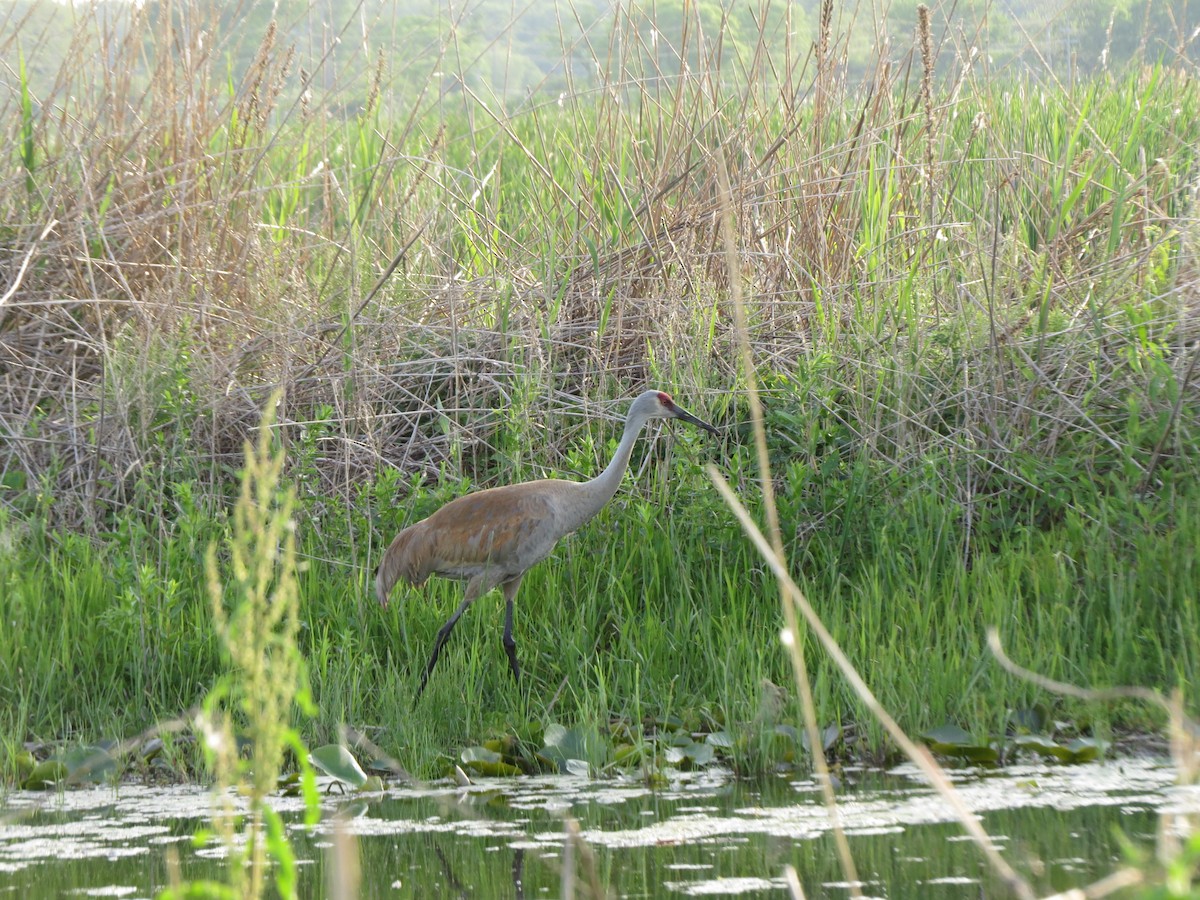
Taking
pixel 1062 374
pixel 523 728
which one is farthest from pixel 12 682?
pixel 1062 374

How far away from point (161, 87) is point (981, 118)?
3.87 meters

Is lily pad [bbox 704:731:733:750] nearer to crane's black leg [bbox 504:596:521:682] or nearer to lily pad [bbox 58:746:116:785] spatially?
crane's black leg [bbox 504:596:521:682]

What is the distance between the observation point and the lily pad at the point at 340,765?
13.9 ft

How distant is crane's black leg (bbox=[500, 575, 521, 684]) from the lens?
505 cm

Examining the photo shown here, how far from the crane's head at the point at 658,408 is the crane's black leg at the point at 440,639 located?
95cm

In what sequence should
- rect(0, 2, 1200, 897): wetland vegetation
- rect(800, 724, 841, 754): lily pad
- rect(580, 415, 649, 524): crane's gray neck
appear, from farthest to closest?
rect(580, 415, 649, 524): crane's gray neck → rect(0, 2, 1200, 897): wetland vegetation → rect(800, 724, 841, 754): lily pad

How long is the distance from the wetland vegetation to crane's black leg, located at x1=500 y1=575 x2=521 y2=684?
9 centimetres

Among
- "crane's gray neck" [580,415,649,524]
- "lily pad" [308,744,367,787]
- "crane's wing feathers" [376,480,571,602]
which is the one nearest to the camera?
"lily pad" [308,744,367,787]

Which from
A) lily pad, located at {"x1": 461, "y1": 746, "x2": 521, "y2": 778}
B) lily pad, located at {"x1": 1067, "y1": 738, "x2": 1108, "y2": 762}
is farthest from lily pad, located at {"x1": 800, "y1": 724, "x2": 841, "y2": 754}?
lily pad, located at {"x1": 461, "y1": 746, "x2": 521, "y2": 778}

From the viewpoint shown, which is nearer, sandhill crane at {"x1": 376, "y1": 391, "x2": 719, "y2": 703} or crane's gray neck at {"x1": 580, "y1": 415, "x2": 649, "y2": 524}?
sandhill crane at {"x1": 376, "y1": 391, "x2": 719, "y2": 703}

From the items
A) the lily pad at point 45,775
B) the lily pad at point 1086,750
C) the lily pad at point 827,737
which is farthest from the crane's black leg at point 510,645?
the lily pad at point 1086,750

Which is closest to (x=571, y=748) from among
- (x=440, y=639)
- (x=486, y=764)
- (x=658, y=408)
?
(x=486, y=764)

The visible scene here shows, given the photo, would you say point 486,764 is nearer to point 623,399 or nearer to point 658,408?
point 658,408

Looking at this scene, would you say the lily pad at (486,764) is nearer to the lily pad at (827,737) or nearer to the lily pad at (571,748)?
the lily pad at (571,748)
